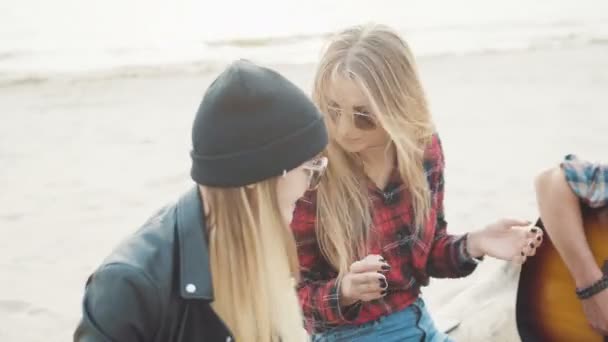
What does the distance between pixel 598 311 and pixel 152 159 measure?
5.59 m

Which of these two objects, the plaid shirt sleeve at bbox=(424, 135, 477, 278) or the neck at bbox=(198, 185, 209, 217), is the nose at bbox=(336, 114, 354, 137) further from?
the neck at bbox=(198, 185, 209, 217)

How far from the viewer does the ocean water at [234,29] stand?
46.2 feet

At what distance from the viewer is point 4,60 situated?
14.1 metres

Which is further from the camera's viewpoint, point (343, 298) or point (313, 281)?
point (313, 281)

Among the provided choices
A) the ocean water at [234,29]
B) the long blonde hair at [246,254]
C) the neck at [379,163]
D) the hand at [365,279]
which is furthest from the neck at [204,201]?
the ocean water at [234,29]

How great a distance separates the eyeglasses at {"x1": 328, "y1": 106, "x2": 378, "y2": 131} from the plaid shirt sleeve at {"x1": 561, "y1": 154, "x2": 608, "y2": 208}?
22.6 inches

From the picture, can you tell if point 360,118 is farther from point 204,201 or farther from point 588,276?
point 588,276

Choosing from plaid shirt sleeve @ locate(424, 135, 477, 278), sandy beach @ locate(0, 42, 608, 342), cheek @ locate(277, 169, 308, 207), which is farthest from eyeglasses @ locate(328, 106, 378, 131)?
sandy beach @ locate(0, 42, 608, 342)

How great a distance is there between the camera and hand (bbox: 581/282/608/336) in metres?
2.38

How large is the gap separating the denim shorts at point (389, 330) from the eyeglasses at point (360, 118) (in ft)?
1.89

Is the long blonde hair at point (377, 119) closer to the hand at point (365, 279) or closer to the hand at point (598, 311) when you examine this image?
the hand at point (365, 279)

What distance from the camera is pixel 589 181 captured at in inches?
92.5

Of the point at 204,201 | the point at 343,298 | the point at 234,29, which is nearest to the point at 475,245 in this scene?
the point at 343,298

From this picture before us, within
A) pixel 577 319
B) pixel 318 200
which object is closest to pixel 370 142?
pixel 318 200
